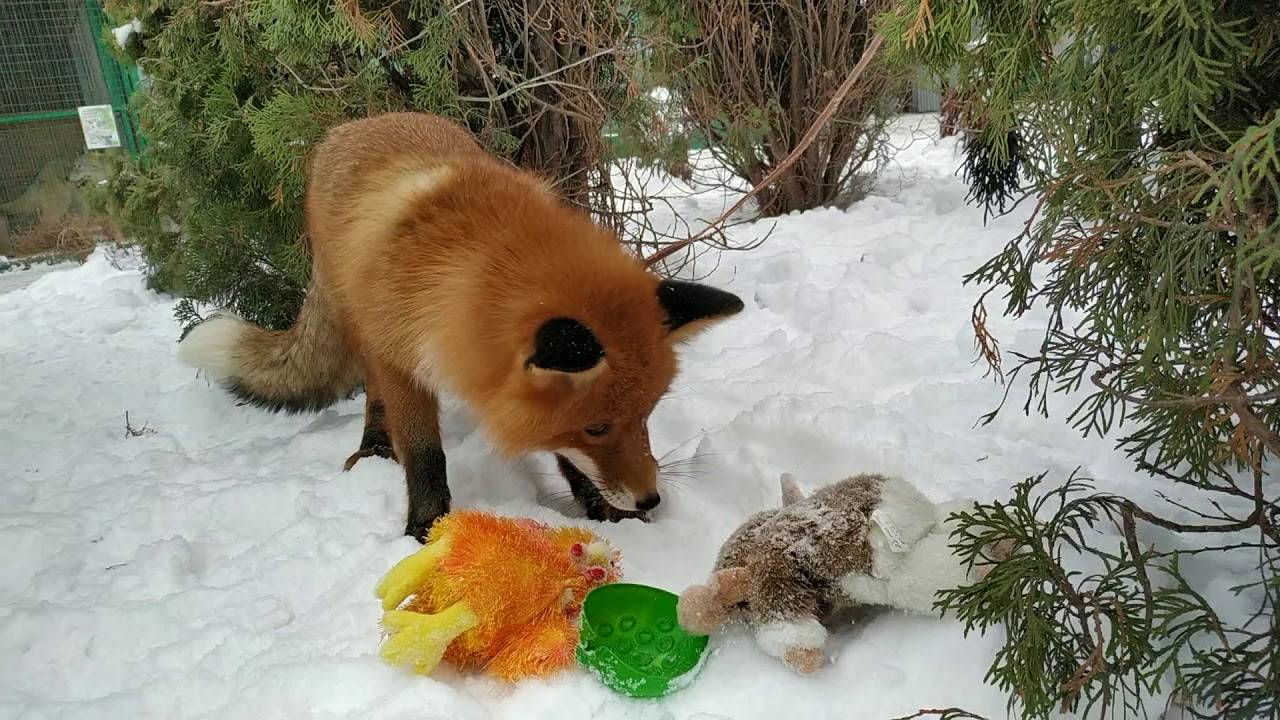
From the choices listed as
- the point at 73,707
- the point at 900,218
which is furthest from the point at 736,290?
the point at 73,707

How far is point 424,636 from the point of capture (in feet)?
4.65

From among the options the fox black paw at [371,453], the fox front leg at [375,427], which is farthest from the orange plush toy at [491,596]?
the fox front leg at [375,427]

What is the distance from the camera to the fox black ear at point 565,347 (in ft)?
4.77

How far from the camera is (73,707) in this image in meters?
1.45

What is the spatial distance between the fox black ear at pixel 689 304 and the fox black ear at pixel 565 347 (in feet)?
1.27

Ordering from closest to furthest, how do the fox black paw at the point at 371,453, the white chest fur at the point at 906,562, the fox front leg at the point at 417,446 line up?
the white chest fur at the point at 906,562
the fox front leg at the point at 417,446
the fox black paw at the point at 371,453

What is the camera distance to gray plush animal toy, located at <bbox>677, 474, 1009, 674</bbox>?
54.7 inches

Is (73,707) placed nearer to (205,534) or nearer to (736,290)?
(205,534)

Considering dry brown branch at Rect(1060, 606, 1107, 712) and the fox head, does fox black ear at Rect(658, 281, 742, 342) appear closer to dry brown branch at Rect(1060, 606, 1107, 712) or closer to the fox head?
the fox head

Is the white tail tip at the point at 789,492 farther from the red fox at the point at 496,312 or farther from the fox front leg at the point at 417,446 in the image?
the fox front leg at the point at 417,446

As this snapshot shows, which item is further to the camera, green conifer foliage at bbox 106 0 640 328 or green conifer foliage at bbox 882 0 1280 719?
green conifer foliage at bbox 106 0 640 328

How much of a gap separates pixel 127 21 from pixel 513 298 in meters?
3.59

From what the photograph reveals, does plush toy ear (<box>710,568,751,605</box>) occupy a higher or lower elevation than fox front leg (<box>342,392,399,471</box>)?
higher

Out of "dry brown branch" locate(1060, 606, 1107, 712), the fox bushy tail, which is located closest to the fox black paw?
the fox bushy tail
